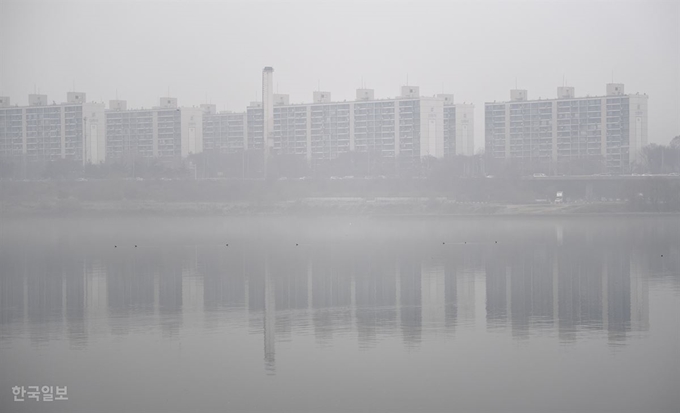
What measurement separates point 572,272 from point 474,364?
8229 mm

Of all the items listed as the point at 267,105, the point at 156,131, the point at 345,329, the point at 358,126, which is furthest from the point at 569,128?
the point at 345,329

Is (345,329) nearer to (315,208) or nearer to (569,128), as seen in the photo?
(315,208)

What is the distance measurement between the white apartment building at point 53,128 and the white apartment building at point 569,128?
2681 cm

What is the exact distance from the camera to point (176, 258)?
67.6ft

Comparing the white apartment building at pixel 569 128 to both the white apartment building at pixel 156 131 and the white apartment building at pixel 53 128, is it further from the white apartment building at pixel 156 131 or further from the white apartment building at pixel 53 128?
the white apartment building at pixel 53 128

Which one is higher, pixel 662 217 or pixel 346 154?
pixel 346 154

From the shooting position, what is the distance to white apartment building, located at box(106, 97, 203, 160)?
59312 mm

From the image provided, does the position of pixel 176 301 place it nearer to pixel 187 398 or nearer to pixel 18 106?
pixel 187 398

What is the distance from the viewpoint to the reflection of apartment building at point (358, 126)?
56.7 metres

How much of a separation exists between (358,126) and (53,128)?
20.4 metres

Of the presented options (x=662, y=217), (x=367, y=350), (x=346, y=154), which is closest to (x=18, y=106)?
(x=346, y=154)

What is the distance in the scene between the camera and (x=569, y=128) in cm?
5891

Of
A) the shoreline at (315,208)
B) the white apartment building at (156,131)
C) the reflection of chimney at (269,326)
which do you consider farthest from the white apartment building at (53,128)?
the reflection of chimney at (269,326)

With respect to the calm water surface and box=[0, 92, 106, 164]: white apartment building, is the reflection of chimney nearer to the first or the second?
the calm water surface
